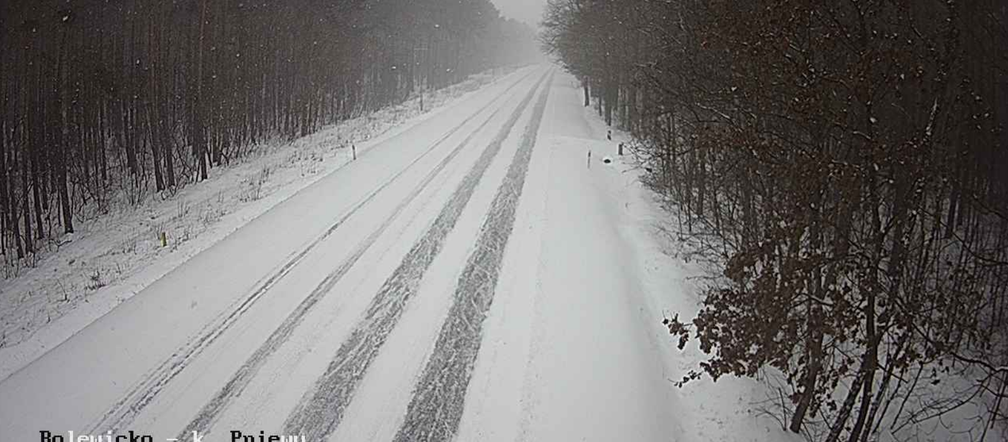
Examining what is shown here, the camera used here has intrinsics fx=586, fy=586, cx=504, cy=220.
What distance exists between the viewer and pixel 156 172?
2191 cm

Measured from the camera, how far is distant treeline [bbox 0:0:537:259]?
18219 mm

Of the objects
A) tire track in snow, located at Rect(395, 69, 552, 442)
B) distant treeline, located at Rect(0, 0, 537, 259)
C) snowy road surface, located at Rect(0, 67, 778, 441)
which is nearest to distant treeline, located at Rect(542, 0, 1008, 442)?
snowy road surface, located at Rect(0, 67, 778, 441)

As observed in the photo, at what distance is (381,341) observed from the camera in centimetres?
866

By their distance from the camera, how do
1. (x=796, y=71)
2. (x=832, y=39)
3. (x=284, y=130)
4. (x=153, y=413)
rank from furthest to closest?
1. (x=284, y=130)
2. (x=153, y=413)
3. (x=832, y=39)
4. (x=796, y=71)

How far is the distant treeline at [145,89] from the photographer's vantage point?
18.2 m

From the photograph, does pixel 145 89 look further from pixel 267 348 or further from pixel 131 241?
pixel 267 348

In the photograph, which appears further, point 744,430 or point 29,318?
point 29,318

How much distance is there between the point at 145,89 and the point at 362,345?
20.0m

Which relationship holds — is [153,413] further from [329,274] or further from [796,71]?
[796,71]

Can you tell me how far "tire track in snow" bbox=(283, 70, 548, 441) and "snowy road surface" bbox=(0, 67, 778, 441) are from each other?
32 mm

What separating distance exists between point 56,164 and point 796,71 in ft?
70.8

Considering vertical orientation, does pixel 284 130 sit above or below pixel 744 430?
above

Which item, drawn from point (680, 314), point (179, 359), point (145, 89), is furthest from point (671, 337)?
point (145, 89)

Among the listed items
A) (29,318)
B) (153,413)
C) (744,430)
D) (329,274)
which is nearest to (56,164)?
(29,318)
